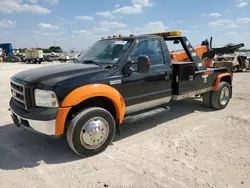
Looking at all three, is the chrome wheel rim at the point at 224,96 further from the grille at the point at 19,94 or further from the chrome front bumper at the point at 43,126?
the grille at the point at 19,94

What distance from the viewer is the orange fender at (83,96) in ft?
11.2

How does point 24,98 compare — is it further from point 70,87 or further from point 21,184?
point 21,184

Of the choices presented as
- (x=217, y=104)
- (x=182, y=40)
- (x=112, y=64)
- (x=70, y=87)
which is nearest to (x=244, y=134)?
(x=217, y=104)

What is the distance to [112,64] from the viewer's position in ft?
13.6

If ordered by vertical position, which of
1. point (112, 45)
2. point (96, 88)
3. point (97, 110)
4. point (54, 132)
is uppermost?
point (112, 45)

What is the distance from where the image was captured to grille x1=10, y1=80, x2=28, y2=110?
3691mm

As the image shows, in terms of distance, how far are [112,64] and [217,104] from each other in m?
3.69

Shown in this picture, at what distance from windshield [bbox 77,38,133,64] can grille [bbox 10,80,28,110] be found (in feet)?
4.52

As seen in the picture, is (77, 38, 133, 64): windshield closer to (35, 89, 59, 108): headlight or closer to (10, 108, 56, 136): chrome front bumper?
(35, 89, 59, 108): headlight

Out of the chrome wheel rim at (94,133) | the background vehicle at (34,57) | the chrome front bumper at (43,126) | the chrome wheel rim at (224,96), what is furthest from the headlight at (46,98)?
the background vehicle at (34,57)

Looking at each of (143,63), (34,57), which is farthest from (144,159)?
(34,57)

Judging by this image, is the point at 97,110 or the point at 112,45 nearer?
the point at 97,110

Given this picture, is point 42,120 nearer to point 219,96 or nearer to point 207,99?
point 207,99

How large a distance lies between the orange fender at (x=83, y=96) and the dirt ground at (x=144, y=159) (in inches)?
26.1
